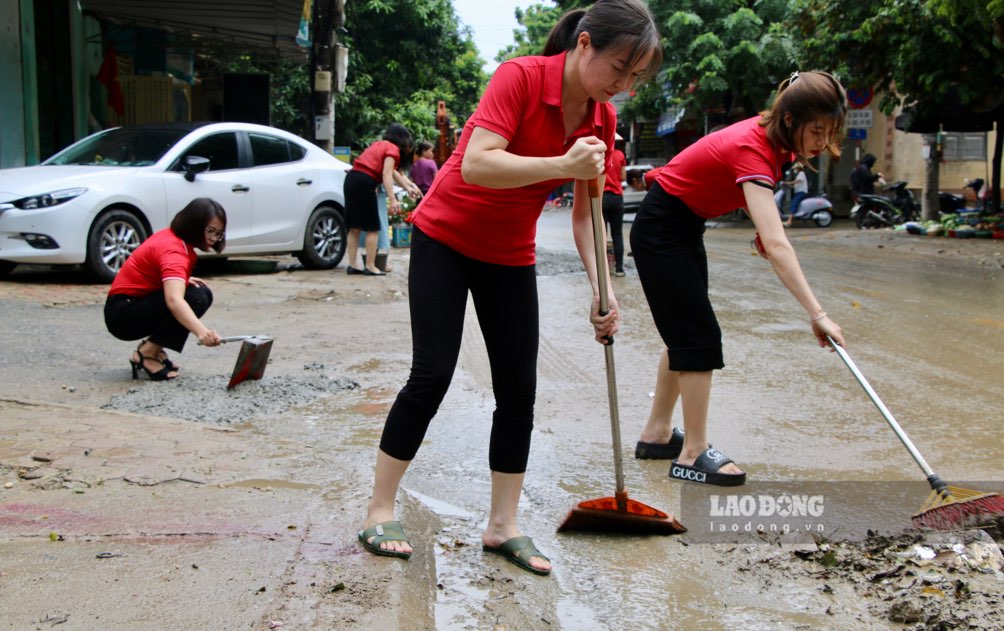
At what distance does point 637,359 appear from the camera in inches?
262

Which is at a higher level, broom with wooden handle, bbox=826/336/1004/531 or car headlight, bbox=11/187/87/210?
car headlight, bbox=11/187/87/210

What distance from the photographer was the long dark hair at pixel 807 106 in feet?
12.1

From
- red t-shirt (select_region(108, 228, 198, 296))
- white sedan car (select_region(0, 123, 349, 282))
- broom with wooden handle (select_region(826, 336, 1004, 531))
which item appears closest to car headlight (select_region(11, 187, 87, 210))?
white sedan car (select_region(0, 123, 349, 282))

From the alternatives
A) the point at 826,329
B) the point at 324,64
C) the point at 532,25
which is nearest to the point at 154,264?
the point at 826,329

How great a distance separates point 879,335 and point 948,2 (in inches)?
230

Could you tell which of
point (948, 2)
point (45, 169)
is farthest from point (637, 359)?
point (948, 2)

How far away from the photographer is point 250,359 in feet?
18.0

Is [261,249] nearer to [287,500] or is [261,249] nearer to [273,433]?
[273,433]

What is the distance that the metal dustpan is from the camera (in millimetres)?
5441

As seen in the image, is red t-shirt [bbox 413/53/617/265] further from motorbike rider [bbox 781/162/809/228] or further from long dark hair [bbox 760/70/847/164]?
motorbike rider [bbox 781/162/809/228]

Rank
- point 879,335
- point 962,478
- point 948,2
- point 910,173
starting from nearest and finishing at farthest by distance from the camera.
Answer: point 962,478, point 879,335, point 948,2, point 910,173

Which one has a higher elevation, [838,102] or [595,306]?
[838,102]

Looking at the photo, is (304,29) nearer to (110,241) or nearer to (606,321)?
(110,241)

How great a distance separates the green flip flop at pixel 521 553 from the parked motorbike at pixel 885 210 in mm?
19833
